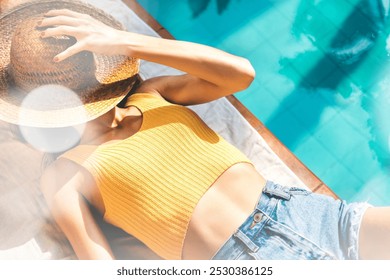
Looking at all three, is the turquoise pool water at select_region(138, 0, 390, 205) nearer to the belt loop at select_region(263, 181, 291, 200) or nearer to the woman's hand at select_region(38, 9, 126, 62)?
the belt loop at select_region(263, 181, 291, 200)

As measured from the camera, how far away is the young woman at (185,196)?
1.51m

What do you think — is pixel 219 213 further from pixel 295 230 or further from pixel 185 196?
pixel 295 230

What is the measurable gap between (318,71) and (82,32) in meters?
1.95

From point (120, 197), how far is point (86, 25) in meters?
0.62

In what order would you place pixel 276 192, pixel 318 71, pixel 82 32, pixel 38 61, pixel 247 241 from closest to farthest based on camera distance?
pixel 38 61, pixel 82 32, pixel 247 241, pixel 276 192, pixel 318 71

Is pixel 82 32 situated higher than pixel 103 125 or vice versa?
pixel 82 32

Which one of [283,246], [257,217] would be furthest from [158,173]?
[283,246]

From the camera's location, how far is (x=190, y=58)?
5.15 feet

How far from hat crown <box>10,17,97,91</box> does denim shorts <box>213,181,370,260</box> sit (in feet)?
2.62

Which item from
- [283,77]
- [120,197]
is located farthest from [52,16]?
[283,77]

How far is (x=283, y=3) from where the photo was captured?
3.07 metres

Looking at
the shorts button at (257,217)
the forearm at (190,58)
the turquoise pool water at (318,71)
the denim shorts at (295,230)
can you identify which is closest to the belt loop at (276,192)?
the denim shorts at (295,230)

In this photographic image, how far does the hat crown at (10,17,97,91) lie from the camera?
1242 millimetres
